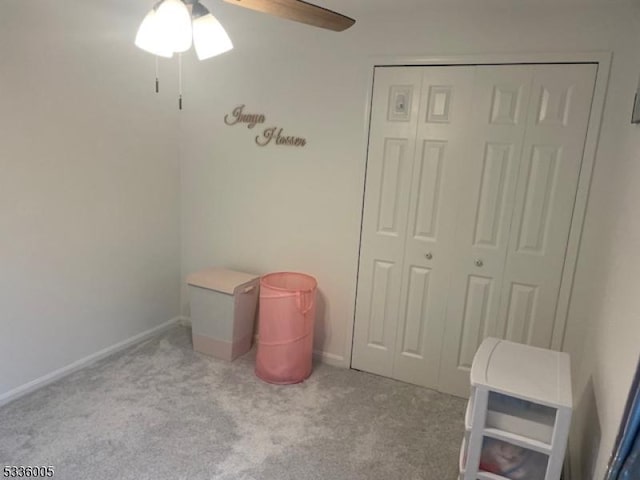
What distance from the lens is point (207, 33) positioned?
69.2 inches

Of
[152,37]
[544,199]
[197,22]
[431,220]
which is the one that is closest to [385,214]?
[431,220]

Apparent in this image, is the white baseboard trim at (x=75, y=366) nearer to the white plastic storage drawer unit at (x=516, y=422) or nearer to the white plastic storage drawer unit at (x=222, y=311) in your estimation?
the white plastic storage drawer unit at (x=222, y=311)

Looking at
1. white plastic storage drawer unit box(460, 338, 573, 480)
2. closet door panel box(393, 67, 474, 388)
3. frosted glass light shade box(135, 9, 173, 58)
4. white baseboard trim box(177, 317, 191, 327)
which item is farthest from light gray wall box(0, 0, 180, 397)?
white plastic storage drawer unit box(460, 338, 573, 480)

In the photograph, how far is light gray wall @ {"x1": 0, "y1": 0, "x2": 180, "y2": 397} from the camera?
222cm

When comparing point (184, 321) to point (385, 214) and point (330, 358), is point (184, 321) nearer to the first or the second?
point (330, 358)

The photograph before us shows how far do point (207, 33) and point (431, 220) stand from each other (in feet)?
5.23

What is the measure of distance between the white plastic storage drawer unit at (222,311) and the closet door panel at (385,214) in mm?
782

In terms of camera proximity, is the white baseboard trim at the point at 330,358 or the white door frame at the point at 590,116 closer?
the white door frame at the point at 590,116

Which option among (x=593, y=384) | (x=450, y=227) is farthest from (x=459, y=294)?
(x=593, y=384)

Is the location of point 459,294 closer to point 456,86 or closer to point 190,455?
point 456,86

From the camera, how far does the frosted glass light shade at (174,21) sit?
1559 millimetres

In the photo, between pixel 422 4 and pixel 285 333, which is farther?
pixel 285 333

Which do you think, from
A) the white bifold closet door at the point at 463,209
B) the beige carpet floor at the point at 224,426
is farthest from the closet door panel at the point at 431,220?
the beige carpet floor at the point at 224,426

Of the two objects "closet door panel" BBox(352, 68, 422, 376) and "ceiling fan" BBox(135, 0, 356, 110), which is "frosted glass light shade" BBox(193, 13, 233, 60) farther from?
"closet door panel" BBox(352, 68, 422, 376)
